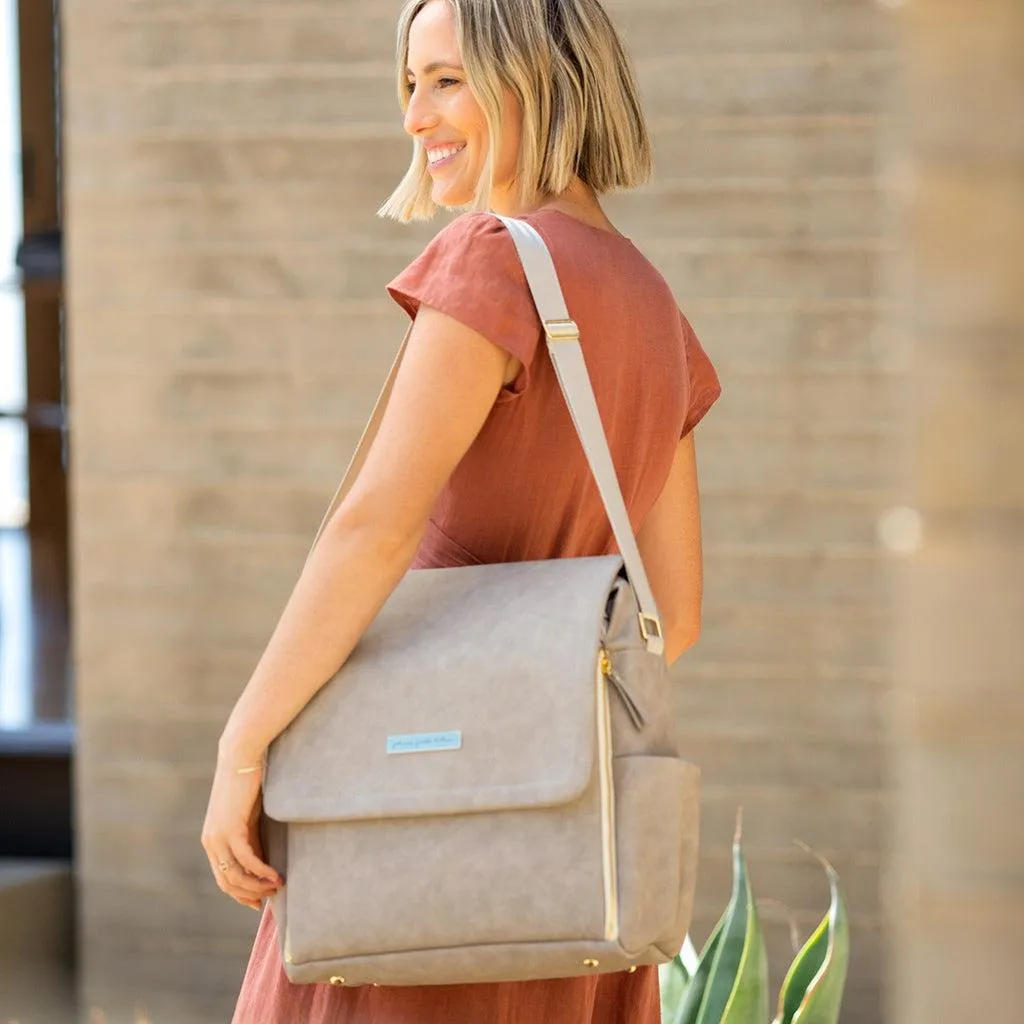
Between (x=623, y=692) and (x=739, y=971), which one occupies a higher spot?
(x=623, y=692)

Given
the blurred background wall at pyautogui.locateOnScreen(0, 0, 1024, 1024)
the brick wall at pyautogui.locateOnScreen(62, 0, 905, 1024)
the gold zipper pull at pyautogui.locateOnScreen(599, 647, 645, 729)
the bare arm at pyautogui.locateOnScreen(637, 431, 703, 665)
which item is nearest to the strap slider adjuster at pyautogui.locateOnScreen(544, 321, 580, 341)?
the gold zipper pull at pyautogui.locateOnScreen(599, 647, 645, 729)

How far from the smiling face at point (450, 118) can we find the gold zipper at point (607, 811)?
1.60 feet

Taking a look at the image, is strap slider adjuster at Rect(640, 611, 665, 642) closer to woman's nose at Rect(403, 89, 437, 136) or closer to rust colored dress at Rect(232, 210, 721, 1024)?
rust colored dress at Rect(232, 210, 721, 1024)

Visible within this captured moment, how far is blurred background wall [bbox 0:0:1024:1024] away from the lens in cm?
351

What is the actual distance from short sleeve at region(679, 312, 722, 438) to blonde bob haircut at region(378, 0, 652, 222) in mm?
239

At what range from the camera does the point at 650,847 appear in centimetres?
131

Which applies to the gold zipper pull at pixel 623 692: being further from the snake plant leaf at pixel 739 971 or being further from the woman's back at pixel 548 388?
the snake plant leaf at pixel 739 971

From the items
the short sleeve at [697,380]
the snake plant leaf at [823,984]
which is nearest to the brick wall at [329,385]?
the snake plant leaf at [823,984]

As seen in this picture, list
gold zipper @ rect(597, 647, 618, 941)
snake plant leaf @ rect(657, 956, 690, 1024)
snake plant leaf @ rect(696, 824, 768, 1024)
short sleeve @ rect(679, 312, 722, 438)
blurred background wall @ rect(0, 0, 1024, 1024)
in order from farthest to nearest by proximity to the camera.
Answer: blurred background wall @ rect(0, 0, 1024, 1024) → snake plant leaf @ rect(657, 956, 690, 1024) → snake plant leaf @ rect(696, 824, 768, 1024) → short sleeve @ rect(679, 312, 722, 438) → gold zipper @ rect(597, 647, 618, 941)

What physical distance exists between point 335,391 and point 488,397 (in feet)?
7.82

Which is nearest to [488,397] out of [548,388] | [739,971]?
[548,388]

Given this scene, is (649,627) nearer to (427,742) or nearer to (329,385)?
(427,742)

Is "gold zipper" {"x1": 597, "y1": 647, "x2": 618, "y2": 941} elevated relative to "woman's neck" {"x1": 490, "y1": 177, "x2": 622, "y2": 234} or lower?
lower

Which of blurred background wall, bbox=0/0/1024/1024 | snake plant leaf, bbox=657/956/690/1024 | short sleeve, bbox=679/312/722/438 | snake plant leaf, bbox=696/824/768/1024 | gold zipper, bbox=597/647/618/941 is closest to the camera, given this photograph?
gold zipper, bbox=597/647/618/941
